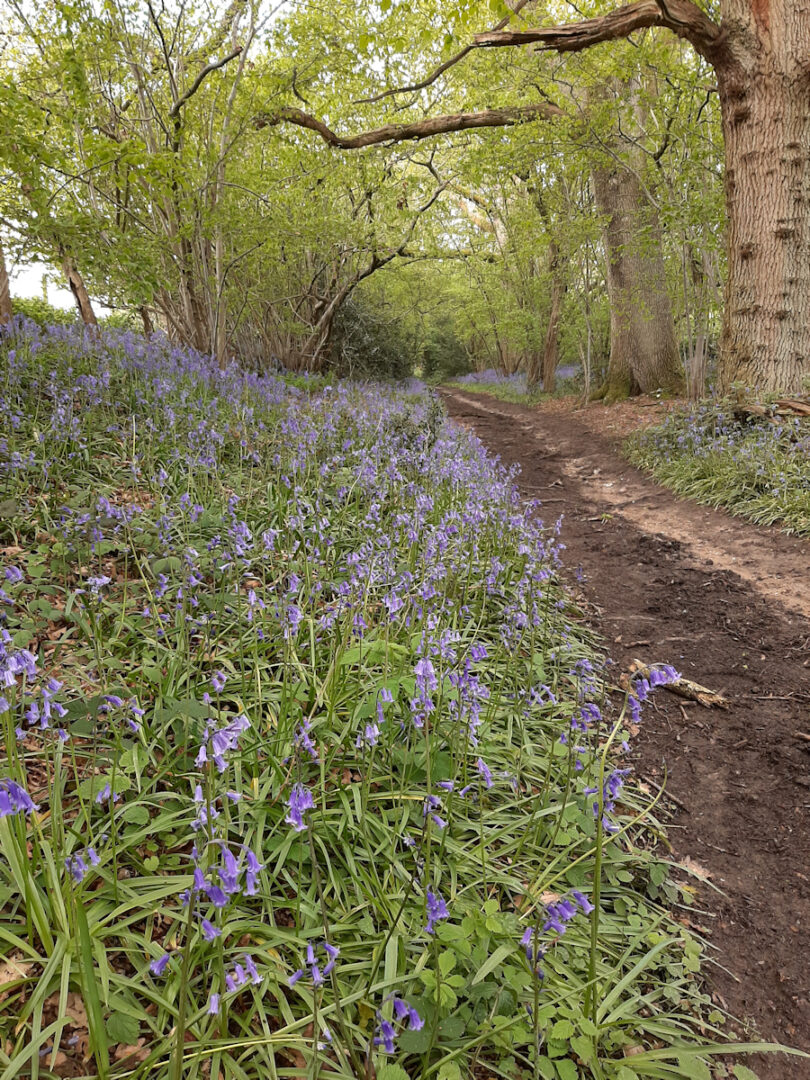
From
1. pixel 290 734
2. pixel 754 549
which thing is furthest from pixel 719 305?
pixel 290 734

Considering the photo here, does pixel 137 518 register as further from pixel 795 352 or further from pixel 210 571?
pixel 795 352

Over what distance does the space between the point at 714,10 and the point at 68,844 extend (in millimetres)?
11465

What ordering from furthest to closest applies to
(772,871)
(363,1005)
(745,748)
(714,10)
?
(714,10)
(745,748)
(772,871)
(363,1005)

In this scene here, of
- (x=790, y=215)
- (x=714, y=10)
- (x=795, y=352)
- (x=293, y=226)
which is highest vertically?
(x=714, y=10)

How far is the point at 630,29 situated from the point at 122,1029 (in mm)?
10593

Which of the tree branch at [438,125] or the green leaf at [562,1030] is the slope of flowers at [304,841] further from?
the tree branch at [438,125]

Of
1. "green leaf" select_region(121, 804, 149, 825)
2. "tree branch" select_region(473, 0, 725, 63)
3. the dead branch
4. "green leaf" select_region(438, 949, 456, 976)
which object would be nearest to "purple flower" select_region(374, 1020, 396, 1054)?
"green leaf" select_region(438, 949, 456, 976)

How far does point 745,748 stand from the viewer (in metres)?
2.67

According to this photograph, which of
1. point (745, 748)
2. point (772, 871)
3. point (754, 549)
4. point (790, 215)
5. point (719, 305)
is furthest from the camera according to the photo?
point (719, 305)

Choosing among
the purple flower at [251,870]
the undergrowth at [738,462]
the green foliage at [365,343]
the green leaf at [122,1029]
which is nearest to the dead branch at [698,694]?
the purple flower at [251,870]

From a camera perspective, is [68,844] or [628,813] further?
[628,813]

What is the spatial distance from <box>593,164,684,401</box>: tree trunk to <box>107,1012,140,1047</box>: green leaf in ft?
40.4

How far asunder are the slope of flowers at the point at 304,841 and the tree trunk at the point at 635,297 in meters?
10.0

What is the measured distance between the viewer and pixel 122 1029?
123 cm
